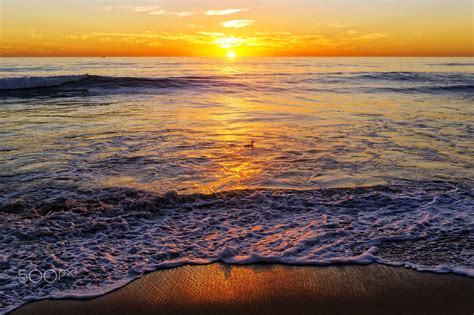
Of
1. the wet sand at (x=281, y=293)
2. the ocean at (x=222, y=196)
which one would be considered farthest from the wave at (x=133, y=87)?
the wet sand at (x=281, y=293)

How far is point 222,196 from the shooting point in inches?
231

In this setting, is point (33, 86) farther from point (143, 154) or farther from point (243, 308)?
point (243, 308)

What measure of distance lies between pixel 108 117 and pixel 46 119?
6.36 feet

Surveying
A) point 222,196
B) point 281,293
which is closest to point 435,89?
point 222,196

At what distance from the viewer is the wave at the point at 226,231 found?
157 inches

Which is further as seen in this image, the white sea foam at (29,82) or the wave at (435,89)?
the wave at (435,89)

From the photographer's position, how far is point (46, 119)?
491 inches

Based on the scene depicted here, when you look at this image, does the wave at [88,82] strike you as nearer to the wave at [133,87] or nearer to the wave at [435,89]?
the wave at [133,87]

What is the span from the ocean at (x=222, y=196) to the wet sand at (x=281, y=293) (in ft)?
0.48

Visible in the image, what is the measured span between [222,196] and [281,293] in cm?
255

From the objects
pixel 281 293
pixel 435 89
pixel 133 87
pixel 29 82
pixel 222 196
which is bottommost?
pixel 281 293

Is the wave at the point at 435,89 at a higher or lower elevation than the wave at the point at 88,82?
lower

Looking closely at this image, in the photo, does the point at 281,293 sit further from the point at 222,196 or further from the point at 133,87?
the point at 133,87

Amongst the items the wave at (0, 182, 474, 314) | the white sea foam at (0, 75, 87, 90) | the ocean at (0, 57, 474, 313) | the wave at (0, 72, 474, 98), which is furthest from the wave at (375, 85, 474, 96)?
the white sea foam at (0, 75, 87, 90)
